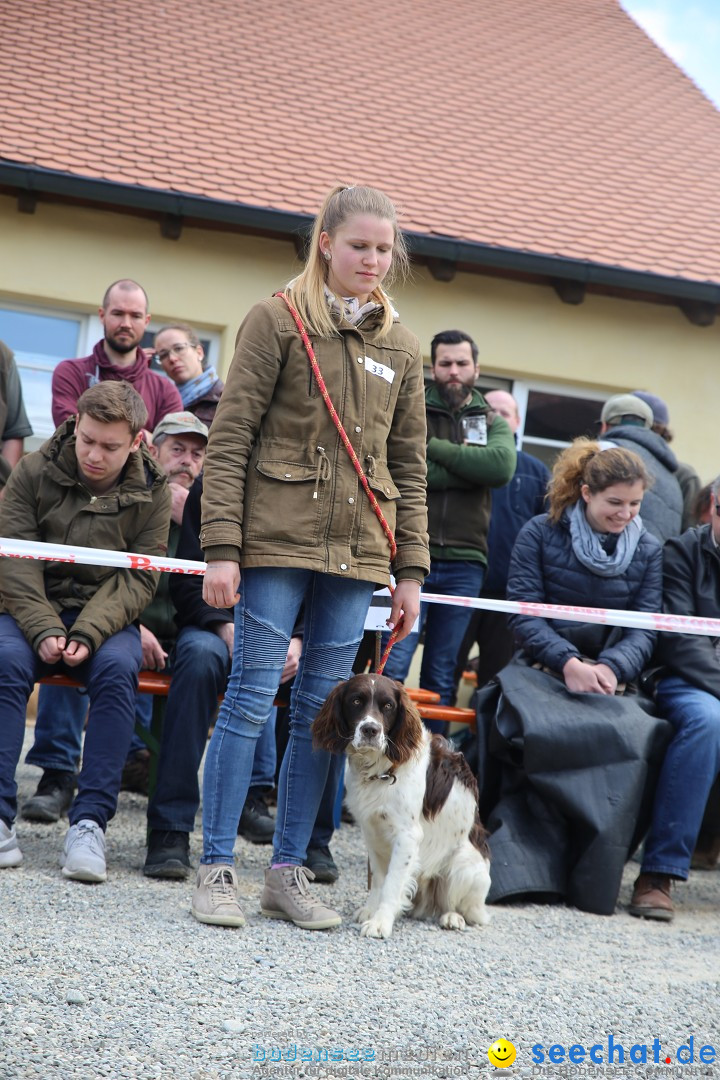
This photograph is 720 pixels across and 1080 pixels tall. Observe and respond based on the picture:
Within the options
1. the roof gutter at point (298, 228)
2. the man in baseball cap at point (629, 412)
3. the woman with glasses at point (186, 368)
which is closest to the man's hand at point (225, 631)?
the woman with glasses at point (186, 368)

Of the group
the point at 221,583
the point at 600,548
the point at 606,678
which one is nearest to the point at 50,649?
the point at 221,583

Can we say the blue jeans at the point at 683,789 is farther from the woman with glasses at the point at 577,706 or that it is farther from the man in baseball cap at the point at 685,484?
the man in baseball cap at the point at 685,484

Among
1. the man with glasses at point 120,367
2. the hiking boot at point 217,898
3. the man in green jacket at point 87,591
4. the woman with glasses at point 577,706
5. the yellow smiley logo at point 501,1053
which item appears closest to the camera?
the yellow smiley logo at point 501,1053

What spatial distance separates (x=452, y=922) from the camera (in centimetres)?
467

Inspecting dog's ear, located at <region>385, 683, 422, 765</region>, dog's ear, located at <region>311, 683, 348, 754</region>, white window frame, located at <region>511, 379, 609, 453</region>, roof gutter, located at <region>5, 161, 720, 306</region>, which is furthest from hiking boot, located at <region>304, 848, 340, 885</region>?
white window frame, located at <region>511, 379, 609, 453</region>

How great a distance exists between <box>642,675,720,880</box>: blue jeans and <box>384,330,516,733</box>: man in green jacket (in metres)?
1.59

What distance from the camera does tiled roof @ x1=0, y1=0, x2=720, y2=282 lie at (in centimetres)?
1073

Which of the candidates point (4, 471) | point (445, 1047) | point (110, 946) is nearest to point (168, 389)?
point (4, 471)

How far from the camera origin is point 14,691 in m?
4.78

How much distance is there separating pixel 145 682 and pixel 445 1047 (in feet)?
8.26

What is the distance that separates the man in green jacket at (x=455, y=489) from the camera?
673 cm

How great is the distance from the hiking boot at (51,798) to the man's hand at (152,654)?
2.59 ft

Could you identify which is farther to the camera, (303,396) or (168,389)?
(168,389)

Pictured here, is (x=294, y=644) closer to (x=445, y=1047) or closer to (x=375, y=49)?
(x=445, y=1047)
